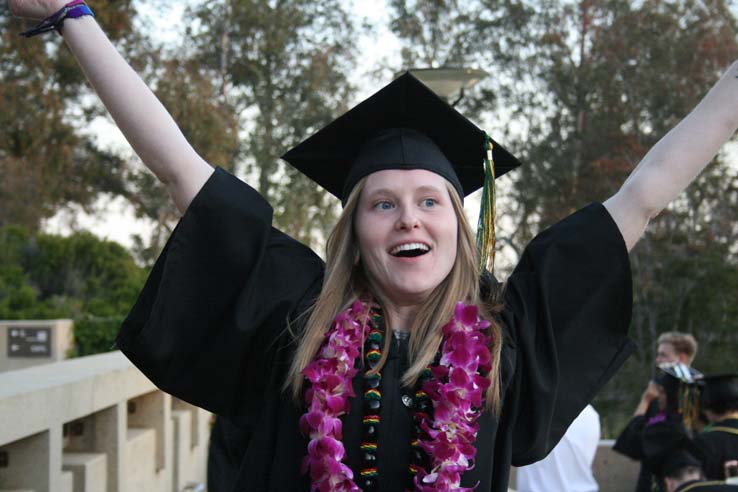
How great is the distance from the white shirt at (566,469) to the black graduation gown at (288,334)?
3.07 meters

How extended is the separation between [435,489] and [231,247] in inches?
33.3

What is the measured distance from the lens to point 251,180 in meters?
24.9

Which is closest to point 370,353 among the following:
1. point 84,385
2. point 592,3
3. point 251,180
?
point 84,385

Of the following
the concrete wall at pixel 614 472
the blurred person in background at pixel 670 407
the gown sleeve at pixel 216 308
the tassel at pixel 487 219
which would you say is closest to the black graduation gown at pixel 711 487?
the blurred person in background at pixel 670 407

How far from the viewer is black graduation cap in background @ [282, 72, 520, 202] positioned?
2869 millimetres

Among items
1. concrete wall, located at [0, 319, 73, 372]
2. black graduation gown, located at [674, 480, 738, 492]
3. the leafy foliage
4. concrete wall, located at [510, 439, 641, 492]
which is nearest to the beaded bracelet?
black graduation gown, located at [674, 480, 738, 492]

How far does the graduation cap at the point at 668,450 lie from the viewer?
244 inches

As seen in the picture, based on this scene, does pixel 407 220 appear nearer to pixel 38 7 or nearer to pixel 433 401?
pixel 433 401

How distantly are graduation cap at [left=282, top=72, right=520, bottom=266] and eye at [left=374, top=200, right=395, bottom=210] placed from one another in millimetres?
106

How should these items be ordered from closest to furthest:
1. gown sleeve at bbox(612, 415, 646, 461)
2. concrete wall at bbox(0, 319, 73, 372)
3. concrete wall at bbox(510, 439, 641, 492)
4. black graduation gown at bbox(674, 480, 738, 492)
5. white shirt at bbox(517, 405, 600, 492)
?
black graduation gown at bbox(674, 480, 738, 492), white shirt at bbox(517, 405, 600, 492), gown sleeve at bbox(612, 415, 646, 461), concrete wall at bbox(510, 439, 641, 492), concrete wall at bbox(0, 319, 73, 372)

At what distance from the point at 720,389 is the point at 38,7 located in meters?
5.17

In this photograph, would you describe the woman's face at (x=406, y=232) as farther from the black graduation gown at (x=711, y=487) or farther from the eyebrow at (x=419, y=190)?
the black graduation gown at (x=711, y=487)

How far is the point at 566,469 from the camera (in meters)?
5.78

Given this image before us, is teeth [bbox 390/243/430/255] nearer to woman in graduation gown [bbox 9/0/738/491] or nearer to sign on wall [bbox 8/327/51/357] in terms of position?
woman in graduation gown [bbox 9/0/738/491]
